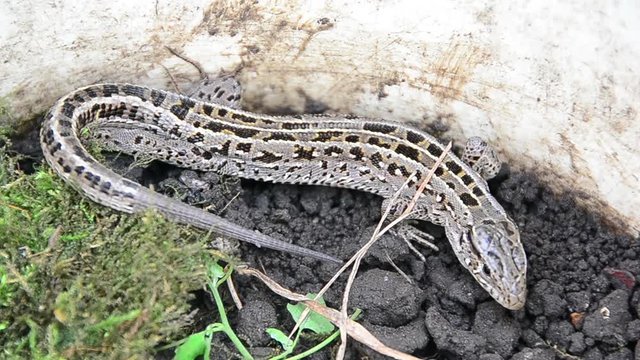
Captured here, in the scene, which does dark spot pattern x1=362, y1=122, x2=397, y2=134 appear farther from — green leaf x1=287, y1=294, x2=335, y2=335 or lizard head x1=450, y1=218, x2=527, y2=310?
green leaf x1=287, y1=294, x2=335, y2=335

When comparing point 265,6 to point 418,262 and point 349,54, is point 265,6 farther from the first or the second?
point 418,262

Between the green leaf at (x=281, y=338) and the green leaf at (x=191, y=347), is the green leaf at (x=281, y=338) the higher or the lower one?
the lower one

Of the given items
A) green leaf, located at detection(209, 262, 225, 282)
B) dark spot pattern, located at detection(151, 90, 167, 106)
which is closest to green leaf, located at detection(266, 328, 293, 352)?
green leaf, located at detection(209, 262, 225, 282)

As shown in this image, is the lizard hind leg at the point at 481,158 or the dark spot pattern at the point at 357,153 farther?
the dark spot pattern at the point at 357,153

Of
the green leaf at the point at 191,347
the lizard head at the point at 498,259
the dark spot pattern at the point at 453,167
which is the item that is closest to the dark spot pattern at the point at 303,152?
the dark spot pattern at the point at 453,167

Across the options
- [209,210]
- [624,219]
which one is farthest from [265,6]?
[624,219]

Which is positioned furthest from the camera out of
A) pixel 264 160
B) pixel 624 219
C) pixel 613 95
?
pixel 264 160

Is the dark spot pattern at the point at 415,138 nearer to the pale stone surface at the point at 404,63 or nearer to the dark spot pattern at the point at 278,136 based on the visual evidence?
the pale stone surface at the point at 404,63
